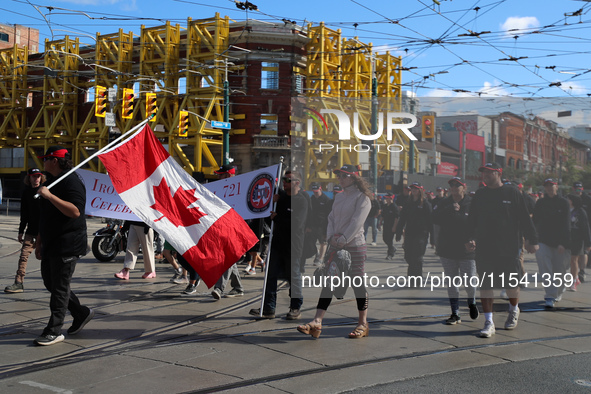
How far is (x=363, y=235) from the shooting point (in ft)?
21.4

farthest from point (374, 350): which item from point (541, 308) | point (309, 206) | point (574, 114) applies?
point (574, 114)

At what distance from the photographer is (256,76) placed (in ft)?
125

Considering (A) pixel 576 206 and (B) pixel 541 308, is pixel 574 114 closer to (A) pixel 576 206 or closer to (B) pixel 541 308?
(A) pixel 576 206

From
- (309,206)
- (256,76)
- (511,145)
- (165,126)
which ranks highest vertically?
(256,76)

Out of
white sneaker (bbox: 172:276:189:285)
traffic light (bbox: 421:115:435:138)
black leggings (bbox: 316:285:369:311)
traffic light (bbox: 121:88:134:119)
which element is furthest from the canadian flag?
traffic light (bbox: 121:88:134:119)

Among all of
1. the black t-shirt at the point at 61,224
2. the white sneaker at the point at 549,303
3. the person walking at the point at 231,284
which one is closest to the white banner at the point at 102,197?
the person walking at the point at 231,284

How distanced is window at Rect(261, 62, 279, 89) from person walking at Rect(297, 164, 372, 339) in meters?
32.5

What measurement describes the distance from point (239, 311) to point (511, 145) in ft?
12.8

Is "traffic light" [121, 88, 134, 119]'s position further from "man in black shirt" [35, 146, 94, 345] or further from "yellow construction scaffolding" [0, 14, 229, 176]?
"man in black shirt" [35, 146, 94, 345]

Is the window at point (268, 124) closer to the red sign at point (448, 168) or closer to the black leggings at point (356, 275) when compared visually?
the red sign at point (448, 168)

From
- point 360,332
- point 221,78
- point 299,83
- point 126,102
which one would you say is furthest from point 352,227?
point 221,78

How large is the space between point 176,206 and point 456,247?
3199 mm

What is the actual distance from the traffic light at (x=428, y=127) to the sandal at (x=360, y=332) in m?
2.18

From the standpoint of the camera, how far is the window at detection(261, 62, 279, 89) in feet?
126
